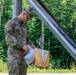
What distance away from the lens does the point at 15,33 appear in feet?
17.5

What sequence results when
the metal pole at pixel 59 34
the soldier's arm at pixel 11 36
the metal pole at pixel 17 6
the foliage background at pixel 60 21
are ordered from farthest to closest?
Result: 1. the foliage background at pixel 60 21
2. the soldier's arm at pixel 11 36
3. the metal pole at pixel 17 6
4. the metal pole at pixel 59 34

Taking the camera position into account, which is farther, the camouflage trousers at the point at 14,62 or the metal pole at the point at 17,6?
the camouflage trousers at the point at 14,62

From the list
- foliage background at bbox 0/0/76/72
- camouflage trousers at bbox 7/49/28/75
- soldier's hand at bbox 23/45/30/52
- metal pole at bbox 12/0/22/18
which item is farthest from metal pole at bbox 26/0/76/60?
foliage background at bbox 0/0/76/72

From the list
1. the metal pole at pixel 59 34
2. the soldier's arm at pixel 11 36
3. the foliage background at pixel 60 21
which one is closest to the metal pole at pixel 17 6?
the soldier's arm at pixel 11 36

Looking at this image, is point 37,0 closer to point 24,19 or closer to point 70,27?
point 24,19

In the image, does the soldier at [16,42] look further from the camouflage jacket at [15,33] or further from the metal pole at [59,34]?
the metal pole at [59,34]

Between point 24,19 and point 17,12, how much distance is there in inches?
8.0

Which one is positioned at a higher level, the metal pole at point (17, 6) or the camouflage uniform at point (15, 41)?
the metal pole at point (17, 6)

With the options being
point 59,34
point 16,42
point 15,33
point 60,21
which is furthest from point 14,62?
point 60,21

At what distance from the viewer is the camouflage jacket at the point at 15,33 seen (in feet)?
17.3

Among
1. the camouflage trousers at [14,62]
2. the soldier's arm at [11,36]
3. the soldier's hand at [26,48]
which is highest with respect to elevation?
the soldier's arm at [11,36]

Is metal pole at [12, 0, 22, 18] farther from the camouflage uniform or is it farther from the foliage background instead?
the foliage background

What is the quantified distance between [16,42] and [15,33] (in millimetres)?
136

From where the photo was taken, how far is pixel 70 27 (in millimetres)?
22609
